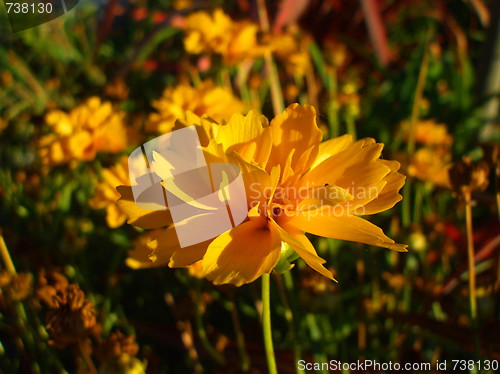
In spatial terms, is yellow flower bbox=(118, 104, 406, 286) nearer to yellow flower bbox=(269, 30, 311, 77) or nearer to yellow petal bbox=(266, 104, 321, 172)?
yellow petal bbox=(266, 104, 321, 172)

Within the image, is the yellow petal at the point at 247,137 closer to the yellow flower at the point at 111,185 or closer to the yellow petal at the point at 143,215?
the yellow petal at the point at 143,215

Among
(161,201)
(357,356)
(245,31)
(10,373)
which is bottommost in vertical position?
(357,356)

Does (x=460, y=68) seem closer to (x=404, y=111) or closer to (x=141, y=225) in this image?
(x=404, y=111)

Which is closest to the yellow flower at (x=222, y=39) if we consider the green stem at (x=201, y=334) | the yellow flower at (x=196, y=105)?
the yellow flower at (x=196, y=105)

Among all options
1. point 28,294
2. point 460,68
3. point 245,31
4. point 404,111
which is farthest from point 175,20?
point 28,294

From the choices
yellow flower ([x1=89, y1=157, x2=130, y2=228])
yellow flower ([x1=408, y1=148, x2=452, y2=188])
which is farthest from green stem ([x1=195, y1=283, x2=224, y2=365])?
yellow flower ([x1=408, y1=148, x2=452, y2=188])
